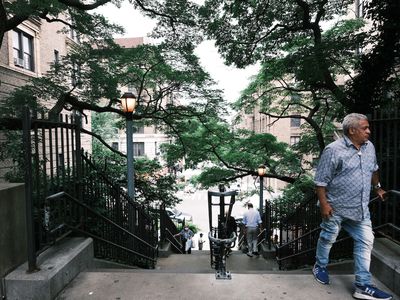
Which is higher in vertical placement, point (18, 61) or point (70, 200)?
point (18, 61)

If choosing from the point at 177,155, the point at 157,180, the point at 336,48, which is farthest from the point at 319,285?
the point at 177,155

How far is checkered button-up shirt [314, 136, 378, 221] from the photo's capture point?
9.92ft

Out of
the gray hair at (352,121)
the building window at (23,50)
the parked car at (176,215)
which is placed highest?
the building window at (23,50)

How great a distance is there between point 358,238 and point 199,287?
1783 mm

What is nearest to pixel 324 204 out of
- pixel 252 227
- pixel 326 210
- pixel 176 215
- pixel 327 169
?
pixel 326 210

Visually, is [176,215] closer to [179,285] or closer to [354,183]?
[179,285]

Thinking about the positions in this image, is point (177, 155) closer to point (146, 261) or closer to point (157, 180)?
point (157, 180)

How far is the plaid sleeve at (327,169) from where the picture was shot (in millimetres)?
3032

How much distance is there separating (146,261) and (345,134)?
18.8 feet

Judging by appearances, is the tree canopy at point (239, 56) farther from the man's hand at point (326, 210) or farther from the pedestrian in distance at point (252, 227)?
the man's hand at point (326, 210)

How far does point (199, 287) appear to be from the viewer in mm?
3334

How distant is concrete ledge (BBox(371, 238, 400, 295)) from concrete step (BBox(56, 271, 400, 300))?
0.11 metres

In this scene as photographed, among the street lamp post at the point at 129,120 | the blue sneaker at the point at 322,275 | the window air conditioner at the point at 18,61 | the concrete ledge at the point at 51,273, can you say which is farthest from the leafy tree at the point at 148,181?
the blue sneaker at the point at 322,275

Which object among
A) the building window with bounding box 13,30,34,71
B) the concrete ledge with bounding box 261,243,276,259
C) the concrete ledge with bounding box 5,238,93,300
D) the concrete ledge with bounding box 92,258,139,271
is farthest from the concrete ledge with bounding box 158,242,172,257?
the building window with bounding box 13,30,34,71
